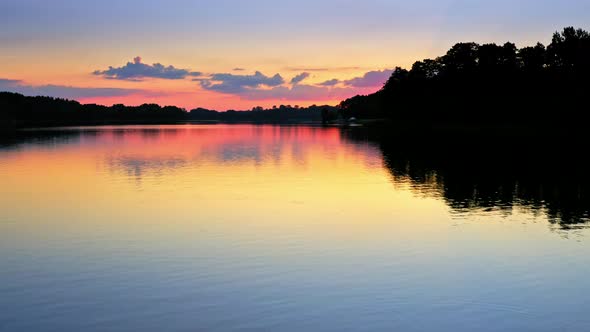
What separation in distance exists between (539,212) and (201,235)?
1650 cm

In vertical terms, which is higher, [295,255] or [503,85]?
[503,85]

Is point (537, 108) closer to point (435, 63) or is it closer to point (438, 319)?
point (435, 63)

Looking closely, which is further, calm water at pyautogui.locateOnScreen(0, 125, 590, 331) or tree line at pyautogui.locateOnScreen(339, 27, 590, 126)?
tree line at pyautogui.locateOnScreen(339, 27, 590, 126)

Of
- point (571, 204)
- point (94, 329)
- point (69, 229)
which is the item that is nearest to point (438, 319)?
point (94, 329)

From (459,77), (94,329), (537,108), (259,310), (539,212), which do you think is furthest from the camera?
(459,77)

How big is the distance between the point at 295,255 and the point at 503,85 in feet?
425

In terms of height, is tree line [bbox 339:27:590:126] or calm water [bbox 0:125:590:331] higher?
tree line [bbox 339:27:590:126]

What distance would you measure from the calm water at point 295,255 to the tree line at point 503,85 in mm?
83053

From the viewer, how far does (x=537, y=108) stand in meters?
127

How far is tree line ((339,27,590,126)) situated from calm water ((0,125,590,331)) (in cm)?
8305

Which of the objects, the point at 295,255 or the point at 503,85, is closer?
the point at 295,255

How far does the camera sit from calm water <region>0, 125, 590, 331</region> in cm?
1444

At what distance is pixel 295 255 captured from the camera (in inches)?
804

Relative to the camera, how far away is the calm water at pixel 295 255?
14.4 meters
